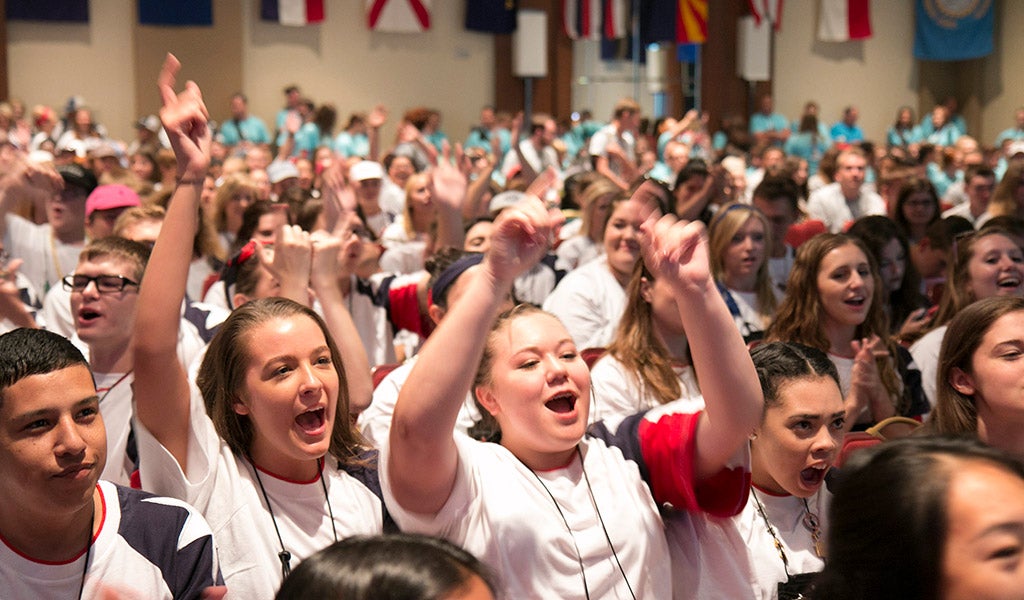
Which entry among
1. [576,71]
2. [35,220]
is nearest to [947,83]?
[576,71]

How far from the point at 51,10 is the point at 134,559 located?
16.7m

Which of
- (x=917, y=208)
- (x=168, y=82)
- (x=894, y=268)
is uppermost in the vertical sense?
(x=168, y=82)

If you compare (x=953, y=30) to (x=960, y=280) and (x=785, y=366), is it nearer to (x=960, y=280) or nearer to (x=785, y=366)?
(x=960, y=280)

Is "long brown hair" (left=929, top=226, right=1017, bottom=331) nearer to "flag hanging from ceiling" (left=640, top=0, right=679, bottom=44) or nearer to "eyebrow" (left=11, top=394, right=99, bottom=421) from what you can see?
"eyebrow" (left=11, top=394, right=99, bottom=421)

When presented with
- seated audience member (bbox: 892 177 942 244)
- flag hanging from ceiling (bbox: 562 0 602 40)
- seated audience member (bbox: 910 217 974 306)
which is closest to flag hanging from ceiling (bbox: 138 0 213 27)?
flag hanging from ceiling (bbox: 562 0 602 40)

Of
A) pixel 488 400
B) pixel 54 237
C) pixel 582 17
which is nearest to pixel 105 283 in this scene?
pixel 488 400

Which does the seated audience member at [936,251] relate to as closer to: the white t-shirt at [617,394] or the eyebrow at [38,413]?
the white t-shirt at [617,394]

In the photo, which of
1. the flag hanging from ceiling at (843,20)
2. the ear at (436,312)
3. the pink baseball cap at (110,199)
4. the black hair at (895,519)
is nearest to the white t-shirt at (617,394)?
the ear at (436,312)

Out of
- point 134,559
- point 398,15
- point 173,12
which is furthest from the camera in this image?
point 398,15

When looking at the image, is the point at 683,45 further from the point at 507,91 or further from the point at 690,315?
the point at 690,315

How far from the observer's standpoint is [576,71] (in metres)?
20.7

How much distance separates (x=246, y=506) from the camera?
8.46 feet

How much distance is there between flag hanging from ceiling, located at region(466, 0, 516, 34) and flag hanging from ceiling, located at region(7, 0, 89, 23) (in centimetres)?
622

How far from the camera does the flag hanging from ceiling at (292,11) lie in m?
18.3
